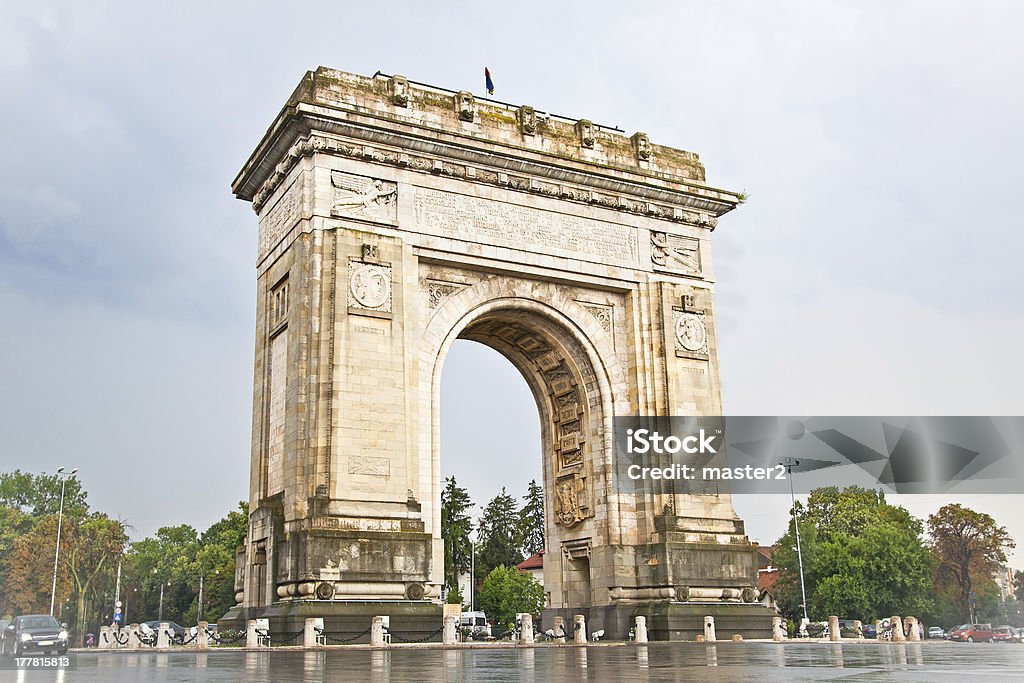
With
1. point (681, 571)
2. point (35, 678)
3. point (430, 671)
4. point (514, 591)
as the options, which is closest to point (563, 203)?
point (681, 571)

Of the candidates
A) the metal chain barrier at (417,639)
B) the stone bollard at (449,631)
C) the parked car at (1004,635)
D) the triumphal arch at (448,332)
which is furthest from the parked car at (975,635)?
the stone bollard at (449,631)

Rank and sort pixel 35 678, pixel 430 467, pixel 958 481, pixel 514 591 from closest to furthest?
pixel 35 678 → pixel 430 467 → pixel 958 481 → pixel 514 591

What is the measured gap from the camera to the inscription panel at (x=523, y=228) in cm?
2728

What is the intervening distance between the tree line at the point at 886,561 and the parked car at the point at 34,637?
50.2 m

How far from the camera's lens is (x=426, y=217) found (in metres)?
27.0

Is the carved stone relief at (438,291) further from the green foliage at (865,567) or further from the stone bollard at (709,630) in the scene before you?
the green foliage at (865,567)

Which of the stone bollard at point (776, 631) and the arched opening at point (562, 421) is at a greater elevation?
the arched opening at point (562, 421)

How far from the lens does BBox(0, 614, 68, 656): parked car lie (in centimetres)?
1727

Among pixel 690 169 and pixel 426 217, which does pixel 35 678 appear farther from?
pixel 690 169

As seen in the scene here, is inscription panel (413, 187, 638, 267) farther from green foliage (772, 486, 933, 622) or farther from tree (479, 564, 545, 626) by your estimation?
green foliage (772, 486, 933, 622)

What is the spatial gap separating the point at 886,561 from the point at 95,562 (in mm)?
51450

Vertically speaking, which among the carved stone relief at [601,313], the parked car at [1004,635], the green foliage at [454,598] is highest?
the carved stone relief at [601,313]

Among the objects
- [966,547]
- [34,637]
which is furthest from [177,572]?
[34,637]

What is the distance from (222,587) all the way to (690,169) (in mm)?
54107
